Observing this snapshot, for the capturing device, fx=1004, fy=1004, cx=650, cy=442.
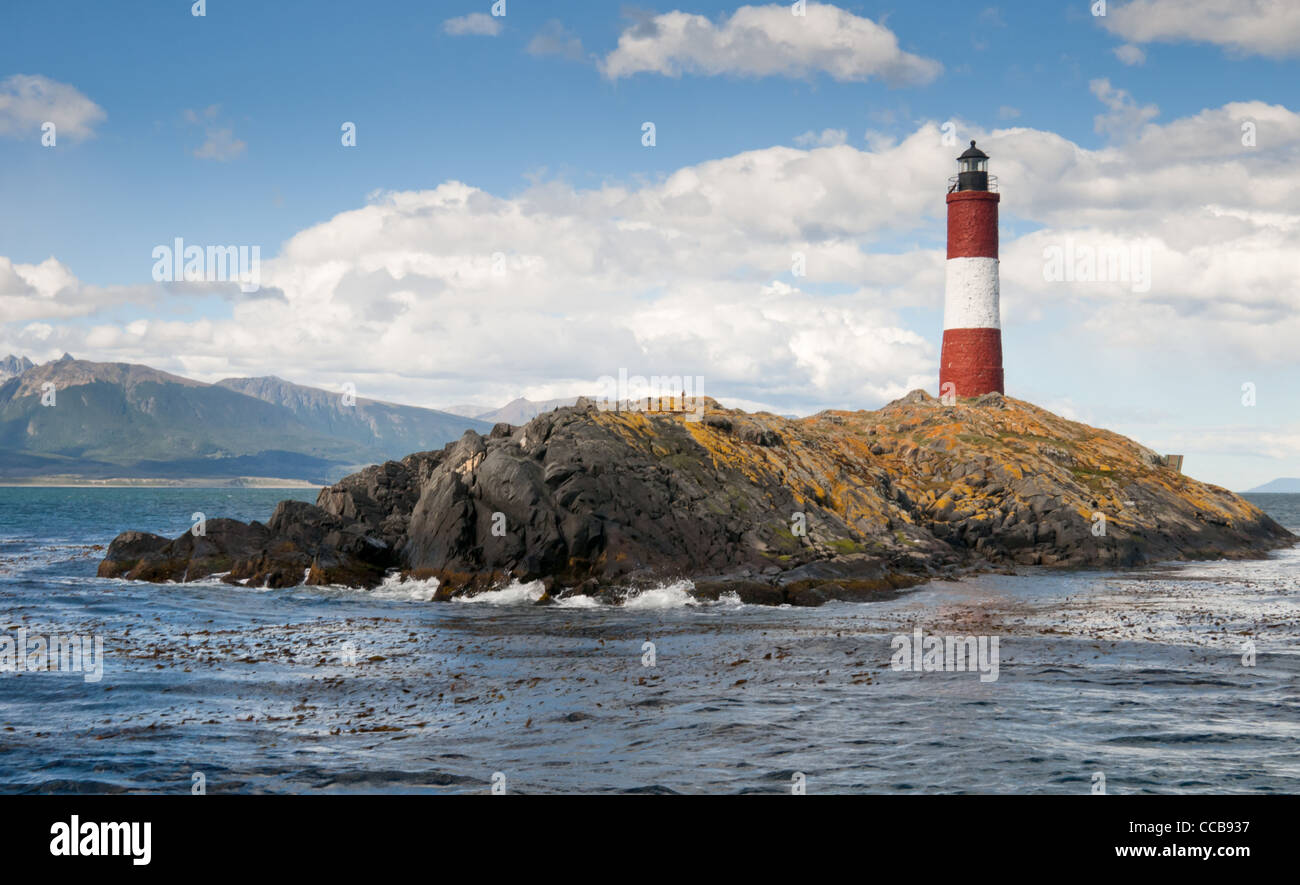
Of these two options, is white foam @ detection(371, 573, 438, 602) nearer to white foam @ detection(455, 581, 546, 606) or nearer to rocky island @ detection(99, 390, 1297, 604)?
rocky island @ detection(99, 390, 1297, 604)

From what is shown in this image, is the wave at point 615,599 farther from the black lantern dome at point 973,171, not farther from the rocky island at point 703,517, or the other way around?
the black lantern dome at point 973,171

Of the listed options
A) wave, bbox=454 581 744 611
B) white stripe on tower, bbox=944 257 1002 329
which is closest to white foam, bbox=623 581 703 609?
wave, bbox=454 581 744 611

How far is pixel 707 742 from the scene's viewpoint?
17.0 metres

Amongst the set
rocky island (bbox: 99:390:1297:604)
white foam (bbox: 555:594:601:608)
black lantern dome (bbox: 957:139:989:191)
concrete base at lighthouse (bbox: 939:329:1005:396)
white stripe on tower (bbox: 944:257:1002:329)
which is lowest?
white foam (bbox: 555:594:601:608)

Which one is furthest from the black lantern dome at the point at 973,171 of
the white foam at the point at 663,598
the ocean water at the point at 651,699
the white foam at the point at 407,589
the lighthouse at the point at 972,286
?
the white foam at the point at 407,589

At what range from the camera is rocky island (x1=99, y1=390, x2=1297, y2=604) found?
39.1m

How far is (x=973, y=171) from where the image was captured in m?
67.8

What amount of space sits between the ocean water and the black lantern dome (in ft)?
127

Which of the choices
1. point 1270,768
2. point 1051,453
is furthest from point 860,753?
point 1051,453

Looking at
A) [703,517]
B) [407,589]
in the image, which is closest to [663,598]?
[703,517]

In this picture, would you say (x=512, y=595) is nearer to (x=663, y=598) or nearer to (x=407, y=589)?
(x=407, y=589)

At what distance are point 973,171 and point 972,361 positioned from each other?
12883 mm

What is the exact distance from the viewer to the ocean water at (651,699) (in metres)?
15.2
